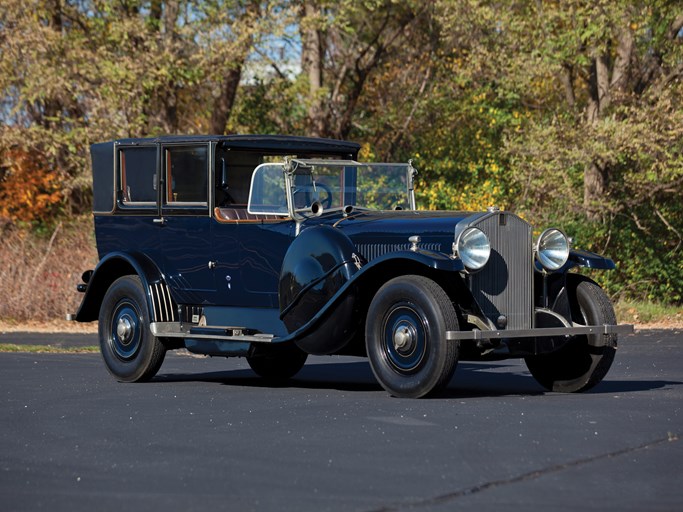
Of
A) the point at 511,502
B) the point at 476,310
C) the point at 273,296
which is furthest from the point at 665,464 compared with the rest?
→ the point at 273,296

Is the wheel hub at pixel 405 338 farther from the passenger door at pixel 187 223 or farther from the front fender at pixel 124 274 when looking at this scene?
the front fender at pixel 124 274

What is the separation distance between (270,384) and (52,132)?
52.1 feet

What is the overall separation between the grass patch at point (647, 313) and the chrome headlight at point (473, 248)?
11696 mm

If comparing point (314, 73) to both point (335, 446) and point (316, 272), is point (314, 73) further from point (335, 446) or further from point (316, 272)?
point (335, 446)

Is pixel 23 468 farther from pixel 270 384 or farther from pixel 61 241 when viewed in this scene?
pixel 61 241

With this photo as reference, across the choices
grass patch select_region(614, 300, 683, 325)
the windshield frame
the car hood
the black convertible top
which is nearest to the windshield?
the windshield frame

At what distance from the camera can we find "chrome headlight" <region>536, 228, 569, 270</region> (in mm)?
10953

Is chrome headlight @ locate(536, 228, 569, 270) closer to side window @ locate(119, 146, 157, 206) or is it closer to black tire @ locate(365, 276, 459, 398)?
black tire @ locate(365, 276, 459, 398)

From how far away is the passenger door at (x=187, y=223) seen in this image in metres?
12.2

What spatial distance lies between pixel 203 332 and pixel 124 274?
1392 millimetres

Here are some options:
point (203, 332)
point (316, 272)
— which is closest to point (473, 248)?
point (316, 272)

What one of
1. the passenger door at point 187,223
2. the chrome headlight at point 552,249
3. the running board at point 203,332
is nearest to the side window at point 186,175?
the passenger door at point 187,223

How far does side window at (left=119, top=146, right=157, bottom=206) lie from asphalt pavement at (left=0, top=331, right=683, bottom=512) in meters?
1.82

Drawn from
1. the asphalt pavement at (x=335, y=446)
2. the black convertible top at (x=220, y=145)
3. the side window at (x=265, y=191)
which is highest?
the black convertible top at (x=220, y=145)
